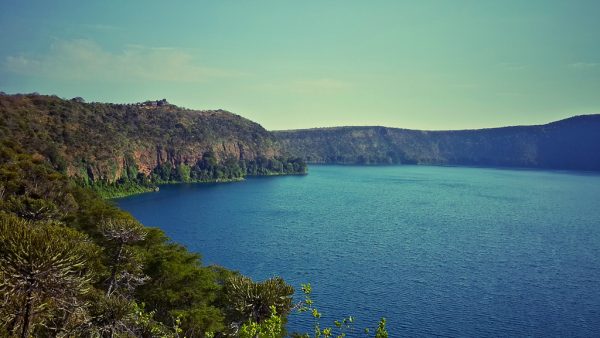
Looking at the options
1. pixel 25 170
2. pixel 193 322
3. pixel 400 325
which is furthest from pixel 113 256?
pixel 25 170

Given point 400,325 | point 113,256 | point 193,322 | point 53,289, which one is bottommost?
point 400,325

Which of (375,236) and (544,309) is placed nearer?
(544,309)

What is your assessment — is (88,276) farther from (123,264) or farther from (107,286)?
(107,286)

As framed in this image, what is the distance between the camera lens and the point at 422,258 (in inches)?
4262

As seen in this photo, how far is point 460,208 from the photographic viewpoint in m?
187

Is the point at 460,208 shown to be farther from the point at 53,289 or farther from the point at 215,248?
the point at 53,289

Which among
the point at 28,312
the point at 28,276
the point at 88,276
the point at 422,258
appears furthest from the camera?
the point at 422,258

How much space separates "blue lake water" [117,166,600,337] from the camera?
75.0m

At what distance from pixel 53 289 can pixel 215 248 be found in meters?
85.4

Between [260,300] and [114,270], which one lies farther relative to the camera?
[114,270]

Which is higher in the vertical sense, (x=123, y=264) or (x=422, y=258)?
(x=123, y=264)

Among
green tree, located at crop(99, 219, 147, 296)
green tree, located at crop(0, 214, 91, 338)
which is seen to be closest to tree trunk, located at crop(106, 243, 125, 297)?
green tree, located at crop(99, 219, 147, 296)

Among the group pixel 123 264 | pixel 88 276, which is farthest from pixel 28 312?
pixel 123 264

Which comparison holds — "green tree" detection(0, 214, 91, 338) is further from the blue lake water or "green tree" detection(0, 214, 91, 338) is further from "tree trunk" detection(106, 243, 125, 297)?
the blue lake water
